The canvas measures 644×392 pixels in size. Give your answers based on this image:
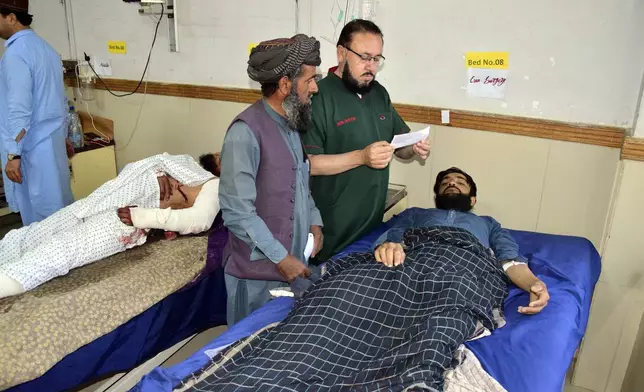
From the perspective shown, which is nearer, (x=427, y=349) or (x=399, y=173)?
(x=427, y=349)

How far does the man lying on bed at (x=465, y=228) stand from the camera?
1.78 m

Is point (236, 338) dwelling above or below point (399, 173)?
below

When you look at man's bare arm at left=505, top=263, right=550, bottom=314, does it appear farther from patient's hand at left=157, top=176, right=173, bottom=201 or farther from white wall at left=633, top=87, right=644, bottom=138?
patient's hand at left=157, top=176, right=173, bottom=201

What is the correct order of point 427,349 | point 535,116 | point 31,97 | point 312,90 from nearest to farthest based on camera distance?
point 427,349, point 312,90, point 535,116, point 31,97

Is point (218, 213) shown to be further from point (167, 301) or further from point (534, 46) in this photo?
point (534, 46)

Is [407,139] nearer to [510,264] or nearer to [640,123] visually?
[510,264]

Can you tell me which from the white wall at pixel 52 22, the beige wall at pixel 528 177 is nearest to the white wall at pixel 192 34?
the white wall at pixel 52 22

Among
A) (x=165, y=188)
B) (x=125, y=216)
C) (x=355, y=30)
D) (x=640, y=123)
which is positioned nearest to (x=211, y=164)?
(x=165, y=188)

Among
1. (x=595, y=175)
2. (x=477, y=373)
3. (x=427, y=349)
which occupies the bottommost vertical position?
(x=477, y=373)

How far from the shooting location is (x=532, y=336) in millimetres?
A: 1555

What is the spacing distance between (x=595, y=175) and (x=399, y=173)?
985mm

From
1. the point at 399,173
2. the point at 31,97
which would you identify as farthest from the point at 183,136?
the point at 399,173

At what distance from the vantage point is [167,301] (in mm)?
2068

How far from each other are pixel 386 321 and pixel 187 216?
3.80 ft
